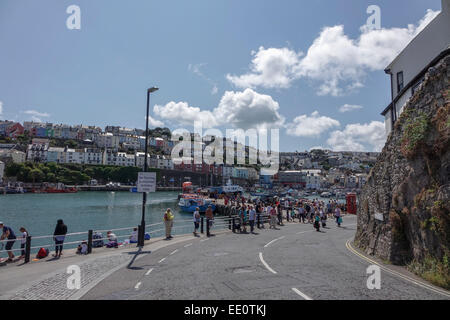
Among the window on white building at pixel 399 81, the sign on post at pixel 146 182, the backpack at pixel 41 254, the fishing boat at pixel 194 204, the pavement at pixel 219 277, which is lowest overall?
the fishing boat at pixel 194 204

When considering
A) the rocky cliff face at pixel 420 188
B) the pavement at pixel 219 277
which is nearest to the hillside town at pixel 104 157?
the pavement at pixel 219 277

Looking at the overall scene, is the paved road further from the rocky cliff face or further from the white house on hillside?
the white house on hillside

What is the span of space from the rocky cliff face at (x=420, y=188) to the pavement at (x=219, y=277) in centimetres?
84

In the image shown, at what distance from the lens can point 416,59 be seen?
19.1 m

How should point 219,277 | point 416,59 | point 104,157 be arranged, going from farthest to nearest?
point 104,157, point 416,59, point 219,277

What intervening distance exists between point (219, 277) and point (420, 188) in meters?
7.81

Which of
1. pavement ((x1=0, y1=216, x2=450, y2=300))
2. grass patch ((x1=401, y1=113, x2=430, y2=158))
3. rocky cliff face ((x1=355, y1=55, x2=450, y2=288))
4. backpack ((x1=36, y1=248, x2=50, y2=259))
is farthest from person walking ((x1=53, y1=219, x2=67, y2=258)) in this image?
grass patch ((x1=401, y1=113, x2=430, y2=158))

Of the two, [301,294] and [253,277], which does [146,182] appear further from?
[301,294]

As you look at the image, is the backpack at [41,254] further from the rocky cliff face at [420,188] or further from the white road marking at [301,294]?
the rocky cliff face at [420,188]

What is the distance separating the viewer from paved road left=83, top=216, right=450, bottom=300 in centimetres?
704

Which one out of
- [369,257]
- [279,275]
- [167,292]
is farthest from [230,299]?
[369,257]

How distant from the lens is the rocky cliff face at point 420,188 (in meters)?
8.53

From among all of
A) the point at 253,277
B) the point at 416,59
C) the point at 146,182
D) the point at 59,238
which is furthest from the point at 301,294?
the point at 416,59

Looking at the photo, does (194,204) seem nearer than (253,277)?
No
